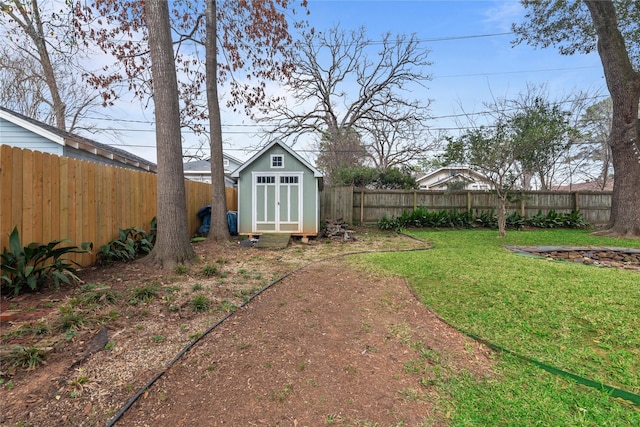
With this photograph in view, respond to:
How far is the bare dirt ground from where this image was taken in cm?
173

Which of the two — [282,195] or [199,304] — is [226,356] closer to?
[199,304]

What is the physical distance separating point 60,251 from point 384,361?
3887 mm

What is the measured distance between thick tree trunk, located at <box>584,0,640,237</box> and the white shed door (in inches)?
398

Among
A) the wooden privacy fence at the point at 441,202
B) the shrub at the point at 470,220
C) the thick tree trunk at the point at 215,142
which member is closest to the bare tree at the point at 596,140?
the wooden privacy fence at the point at 441,202

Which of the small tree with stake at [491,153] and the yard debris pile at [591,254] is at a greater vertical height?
the small tree with stake at [491,153]

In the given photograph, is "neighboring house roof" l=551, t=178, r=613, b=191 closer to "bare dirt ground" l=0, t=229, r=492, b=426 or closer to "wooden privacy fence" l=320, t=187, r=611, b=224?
"wooden privacy fence" l=320, t=187, r=611, b=224

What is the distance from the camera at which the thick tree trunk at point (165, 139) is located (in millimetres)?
4766

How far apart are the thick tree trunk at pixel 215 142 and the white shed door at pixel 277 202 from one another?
1.53m

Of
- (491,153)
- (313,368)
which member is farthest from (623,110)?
(313,368)

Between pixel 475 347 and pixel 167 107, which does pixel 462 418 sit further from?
pixel 167 107

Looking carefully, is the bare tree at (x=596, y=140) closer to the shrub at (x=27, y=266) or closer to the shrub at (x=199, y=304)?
the shrub at (x=199, y=304)

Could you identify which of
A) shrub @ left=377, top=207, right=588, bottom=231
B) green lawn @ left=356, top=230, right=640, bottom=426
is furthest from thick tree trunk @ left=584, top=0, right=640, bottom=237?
green lawn @ left=356, top=230, right=640, bottom=426

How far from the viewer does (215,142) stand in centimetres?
827

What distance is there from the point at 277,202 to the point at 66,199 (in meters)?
6.06
